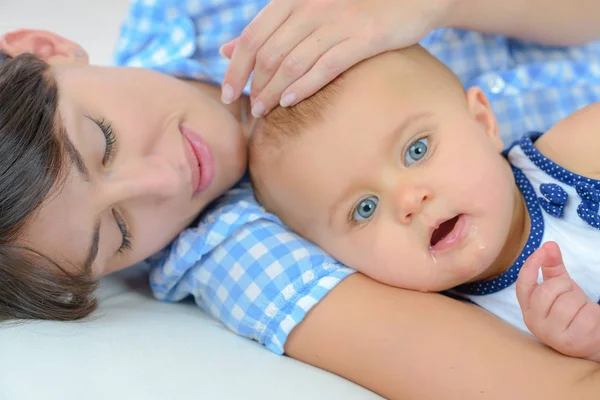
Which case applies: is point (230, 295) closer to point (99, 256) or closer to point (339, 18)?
point (99, 256)

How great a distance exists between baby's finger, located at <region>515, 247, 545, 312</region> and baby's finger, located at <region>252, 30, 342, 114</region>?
0.41 metres

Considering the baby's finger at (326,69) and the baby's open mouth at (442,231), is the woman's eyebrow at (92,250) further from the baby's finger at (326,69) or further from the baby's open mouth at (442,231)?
the baby's open mouth at (442,231)

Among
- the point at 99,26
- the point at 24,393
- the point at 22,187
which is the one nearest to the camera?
the point at 24,393

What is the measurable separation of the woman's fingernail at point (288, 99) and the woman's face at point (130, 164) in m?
0.15

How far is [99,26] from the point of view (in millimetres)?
1828

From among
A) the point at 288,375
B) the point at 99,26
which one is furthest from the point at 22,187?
the point at 99,26

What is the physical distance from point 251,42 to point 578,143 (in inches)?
20.6

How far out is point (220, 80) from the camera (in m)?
1.27

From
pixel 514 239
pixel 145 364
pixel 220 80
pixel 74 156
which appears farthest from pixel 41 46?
pixel 514 239

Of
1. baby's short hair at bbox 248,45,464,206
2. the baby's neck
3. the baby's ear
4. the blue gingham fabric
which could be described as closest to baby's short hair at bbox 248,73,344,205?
baby's short hair at bbox 248,45,464,206

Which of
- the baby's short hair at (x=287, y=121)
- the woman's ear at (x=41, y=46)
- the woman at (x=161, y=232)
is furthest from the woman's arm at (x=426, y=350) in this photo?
the woman's ear at (x=41, y=46)

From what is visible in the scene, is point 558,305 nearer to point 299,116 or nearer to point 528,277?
point 528,277

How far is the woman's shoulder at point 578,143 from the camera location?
91 centimetres

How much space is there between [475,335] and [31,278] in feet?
1.96
